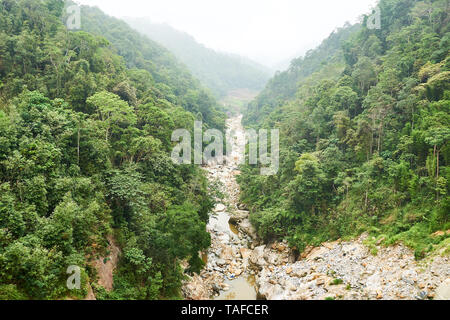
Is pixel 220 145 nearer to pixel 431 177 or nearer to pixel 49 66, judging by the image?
pixel 49 66

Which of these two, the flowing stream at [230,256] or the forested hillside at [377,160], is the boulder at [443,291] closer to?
the forested hillside at [377,160]

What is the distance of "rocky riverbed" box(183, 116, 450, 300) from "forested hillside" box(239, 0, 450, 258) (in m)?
0.93

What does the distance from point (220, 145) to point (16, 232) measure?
33.0 m

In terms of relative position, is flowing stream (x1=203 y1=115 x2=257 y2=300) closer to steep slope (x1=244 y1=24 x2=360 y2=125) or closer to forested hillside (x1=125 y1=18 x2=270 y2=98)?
steep slope (x1=244 y1=24 x2=360 y2=125)

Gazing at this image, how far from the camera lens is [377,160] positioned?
1888 cm

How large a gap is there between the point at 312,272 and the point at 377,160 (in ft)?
28.0

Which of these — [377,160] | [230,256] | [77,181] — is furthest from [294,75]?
[77,181]

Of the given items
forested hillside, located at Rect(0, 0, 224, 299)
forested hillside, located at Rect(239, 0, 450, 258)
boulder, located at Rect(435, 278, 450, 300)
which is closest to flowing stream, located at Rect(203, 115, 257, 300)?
forested hillside, located at Rect(239, 0, 450, 258)

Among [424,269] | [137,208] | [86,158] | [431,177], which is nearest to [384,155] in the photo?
[431,177]

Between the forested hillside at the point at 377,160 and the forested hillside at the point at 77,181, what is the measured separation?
265 inches

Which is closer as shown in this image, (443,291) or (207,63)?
(443,291)

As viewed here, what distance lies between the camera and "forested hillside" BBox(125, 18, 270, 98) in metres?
127

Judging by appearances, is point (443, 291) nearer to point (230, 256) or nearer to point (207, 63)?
point (230, 256)

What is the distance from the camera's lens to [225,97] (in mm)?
116625
